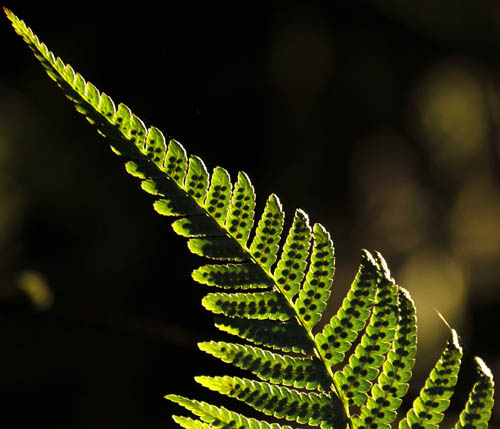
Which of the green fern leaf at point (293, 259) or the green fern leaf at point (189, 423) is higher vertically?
the green fern leaf at point (293, 259)

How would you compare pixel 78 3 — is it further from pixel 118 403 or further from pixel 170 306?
pixel 118 403

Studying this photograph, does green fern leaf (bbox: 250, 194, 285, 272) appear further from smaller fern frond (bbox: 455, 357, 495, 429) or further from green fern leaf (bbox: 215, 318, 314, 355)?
smaller fern frond (bbox: 455, 357, 495, 429)

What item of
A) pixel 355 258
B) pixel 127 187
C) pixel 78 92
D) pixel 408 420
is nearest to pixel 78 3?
pixel 127 187

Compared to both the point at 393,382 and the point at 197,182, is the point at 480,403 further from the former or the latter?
the point at 197,182

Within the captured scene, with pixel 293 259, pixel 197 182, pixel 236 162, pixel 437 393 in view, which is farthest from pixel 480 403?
pixel 236 162

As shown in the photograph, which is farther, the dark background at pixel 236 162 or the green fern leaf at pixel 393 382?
the dark background at pixel 236 162

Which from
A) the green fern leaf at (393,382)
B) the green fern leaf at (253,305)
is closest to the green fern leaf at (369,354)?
the green fern leaf at (393,382)

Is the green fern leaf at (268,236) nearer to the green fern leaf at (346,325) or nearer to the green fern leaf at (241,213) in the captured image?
the green fern leaf at (241,213)
